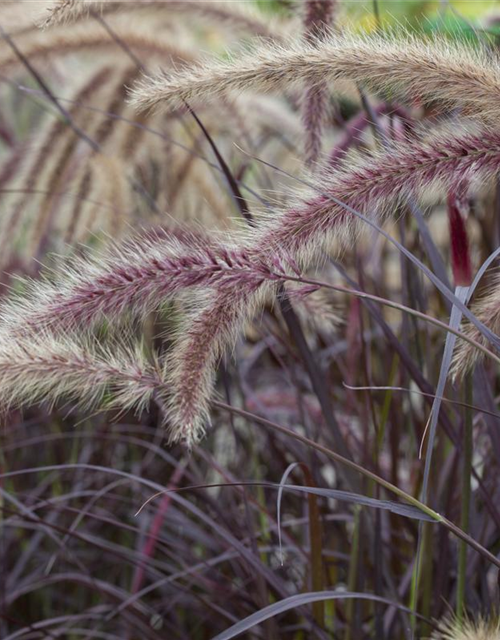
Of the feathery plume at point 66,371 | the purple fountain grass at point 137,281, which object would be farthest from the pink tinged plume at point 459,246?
the feathery plume at point 66,371

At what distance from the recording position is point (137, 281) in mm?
836

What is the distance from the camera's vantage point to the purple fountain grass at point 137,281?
82 cm

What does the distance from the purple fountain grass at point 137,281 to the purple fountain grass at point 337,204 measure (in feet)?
0.07

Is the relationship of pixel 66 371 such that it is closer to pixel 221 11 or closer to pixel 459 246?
pixel 459 246

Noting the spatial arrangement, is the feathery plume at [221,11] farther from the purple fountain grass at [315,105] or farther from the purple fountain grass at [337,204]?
the purple fountain grass at [337,204]

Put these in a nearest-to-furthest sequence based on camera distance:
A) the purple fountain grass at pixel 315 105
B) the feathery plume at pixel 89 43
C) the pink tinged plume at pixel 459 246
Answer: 1. the pink tinged plume at pixel 459 246
2. the purple fountain grass at pixel 315 105
3. the feathery plume at pixel 89 43

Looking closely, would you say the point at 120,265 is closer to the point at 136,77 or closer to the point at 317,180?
the point at 317,180

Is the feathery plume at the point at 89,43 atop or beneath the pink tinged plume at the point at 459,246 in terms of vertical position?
atop

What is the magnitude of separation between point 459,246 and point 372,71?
23 centimetres

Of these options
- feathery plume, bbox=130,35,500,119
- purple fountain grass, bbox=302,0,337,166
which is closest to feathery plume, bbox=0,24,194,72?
purple fountain grass, bbox=302,0,337,166

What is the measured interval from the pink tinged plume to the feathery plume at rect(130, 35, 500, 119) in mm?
111

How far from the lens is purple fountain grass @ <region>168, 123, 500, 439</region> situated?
836mm

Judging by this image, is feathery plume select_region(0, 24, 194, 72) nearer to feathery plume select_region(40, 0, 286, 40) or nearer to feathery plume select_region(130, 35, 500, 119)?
feathery plume select_region(40, 0, 286, 40)

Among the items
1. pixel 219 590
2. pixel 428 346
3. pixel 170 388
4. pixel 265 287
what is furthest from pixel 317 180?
pixel 219 590
